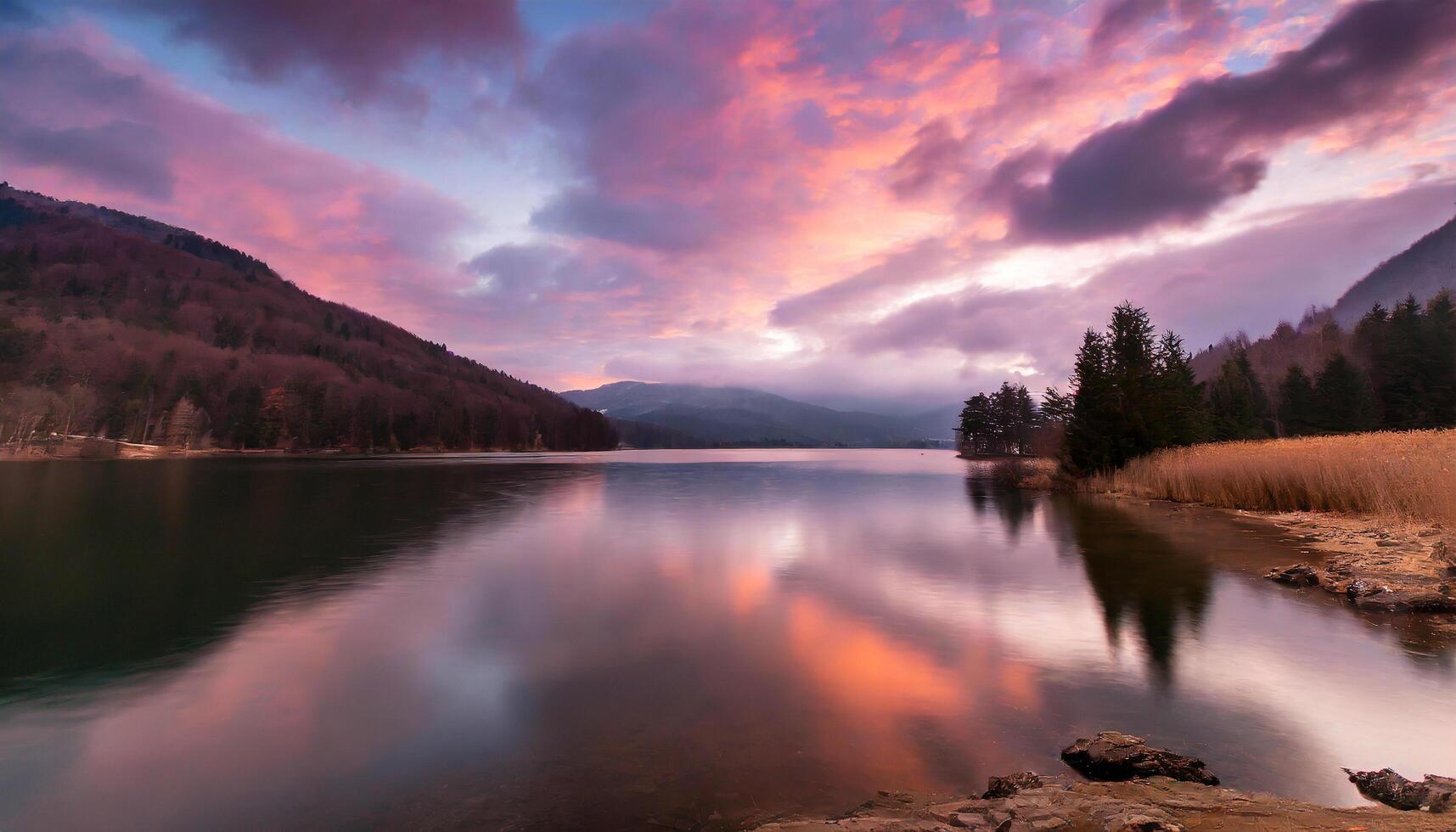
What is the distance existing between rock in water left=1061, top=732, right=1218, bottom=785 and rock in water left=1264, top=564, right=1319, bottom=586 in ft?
43.8

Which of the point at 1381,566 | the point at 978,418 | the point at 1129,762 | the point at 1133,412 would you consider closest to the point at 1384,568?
the point at 1381,566

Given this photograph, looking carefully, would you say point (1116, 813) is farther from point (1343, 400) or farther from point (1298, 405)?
point (1298, 405)

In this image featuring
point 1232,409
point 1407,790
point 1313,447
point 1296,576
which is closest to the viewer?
point 1407,790

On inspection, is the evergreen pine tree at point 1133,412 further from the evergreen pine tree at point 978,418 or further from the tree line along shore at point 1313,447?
the evergreen pine tree at point 978,418

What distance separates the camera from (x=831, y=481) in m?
72.2

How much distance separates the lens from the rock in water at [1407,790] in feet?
18.0

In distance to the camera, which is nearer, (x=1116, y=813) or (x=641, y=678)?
(x=1116, y=813)

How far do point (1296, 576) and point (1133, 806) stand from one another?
1639cm

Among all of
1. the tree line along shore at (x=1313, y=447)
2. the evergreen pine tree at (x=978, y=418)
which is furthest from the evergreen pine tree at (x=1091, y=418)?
the evergreen pine tree at (x=978, y=418)

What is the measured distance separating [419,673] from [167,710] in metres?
3.45

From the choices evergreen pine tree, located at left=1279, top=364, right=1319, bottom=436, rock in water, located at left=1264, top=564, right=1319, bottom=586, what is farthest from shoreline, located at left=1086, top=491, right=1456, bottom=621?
evergreen pine tree, located at left=1279, top=364, right=1319, bottom=436

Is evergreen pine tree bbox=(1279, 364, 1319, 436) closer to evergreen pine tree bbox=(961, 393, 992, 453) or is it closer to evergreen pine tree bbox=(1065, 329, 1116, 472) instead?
evergreen pine tree bbox=(1065, 329, 1116, 472)

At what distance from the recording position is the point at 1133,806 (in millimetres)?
5234

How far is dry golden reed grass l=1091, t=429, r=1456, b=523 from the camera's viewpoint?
828 inches
